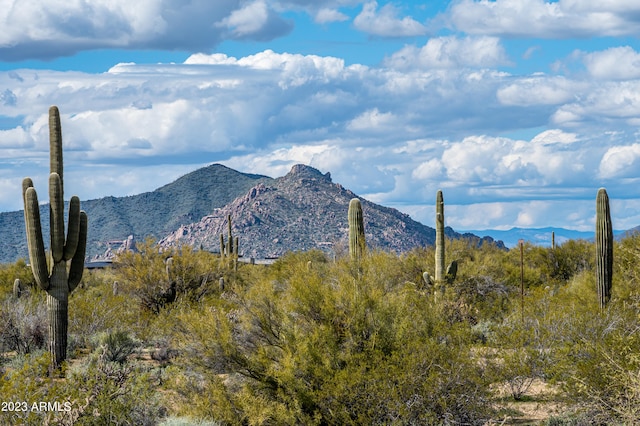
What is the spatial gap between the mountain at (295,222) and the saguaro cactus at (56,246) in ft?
264

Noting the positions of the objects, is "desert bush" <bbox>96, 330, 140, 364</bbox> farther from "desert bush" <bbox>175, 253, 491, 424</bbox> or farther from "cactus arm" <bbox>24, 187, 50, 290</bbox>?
"desert bush" <bbox>175, 253, 491, 424</bbox>

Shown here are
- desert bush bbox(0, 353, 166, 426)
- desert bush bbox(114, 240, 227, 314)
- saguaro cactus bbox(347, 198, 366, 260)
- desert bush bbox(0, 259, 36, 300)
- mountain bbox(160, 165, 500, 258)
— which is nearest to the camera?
desert bush bbox(0, 353, 166, 426)

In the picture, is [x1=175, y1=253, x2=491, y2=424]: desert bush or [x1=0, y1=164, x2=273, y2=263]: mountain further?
[x1=0, y1=164, x2=273, y2=263]: mountain

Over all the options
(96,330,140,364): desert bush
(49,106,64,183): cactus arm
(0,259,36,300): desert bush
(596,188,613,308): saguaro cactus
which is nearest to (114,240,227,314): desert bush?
(96,330,140,364): desert bush

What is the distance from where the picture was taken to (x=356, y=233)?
1966 cm

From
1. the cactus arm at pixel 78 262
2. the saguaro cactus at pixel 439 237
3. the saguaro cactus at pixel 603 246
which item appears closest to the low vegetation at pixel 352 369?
the cactus arm at pixel 78 262

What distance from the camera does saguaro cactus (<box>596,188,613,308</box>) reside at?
75.4ft

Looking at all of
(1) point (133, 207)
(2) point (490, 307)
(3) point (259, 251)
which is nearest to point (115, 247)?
(1) point (133, 207)

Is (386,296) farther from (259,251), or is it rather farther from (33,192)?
(259,251)

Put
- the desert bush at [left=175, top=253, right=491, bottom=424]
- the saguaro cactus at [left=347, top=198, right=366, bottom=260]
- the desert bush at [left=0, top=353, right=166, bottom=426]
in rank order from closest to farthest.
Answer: the desert bush at [left=0, top=353, right=166, bottom=426], the desert bush at [left=175, top=253, right=491, bottom=424], the saguaro cactus at [left=347, top=198, right=366, bottom=260]

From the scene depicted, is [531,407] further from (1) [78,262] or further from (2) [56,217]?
(2) [56,217]

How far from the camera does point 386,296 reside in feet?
50.5

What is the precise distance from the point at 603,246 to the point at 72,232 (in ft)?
45.3

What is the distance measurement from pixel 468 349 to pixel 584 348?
325cm
